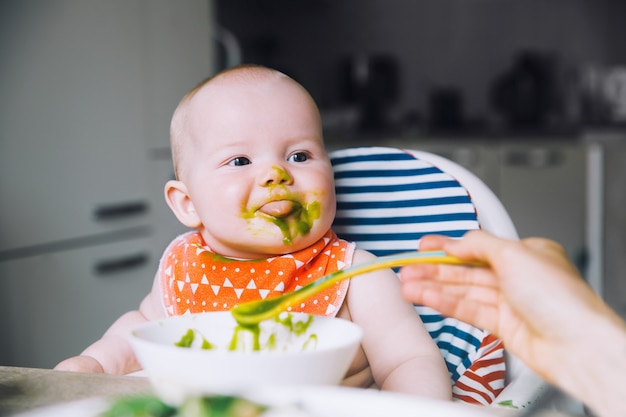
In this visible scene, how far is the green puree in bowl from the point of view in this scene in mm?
696

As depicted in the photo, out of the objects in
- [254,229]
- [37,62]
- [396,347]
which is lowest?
[396,347]

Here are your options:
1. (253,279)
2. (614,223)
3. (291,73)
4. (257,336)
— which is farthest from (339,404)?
(291,73)

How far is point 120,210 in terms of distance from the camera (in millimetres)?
2254

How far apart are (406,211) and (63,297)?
1.24 meters

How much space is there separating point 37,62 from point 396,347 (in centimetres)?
146

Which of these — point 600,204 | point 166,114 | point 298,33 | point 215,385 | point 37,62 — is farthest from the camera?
point 298,33

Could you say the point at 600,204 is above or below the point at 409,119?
below

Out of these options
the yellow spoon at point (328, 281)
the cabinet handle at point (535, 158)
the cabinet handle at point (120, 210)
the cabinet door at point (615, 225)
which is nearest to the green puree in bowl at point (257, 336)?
the yellow spoon at point (328, 281)

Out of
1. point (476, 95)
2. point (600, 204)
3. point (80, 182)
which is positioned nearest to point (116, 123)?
point (80, 182)

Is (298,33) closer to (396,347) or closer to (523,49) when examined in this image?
(523,49)

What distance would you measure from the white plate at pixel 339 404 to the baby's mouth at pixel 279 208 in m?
0.42

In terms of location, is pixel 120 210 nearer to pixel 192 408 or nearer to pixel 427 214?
pixel 427 214

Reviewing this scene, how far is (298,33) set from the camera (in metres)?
4.21

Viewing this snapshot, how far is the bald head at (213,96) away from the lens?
1.02m
